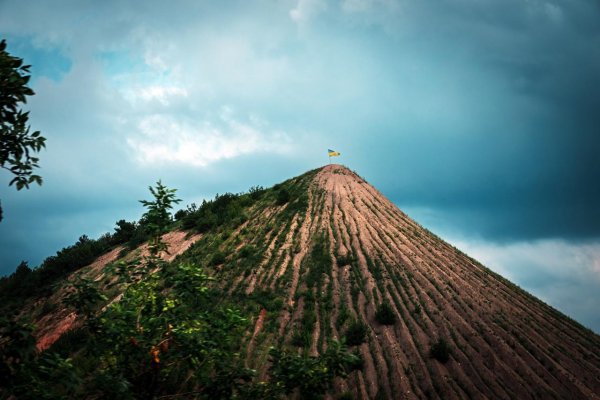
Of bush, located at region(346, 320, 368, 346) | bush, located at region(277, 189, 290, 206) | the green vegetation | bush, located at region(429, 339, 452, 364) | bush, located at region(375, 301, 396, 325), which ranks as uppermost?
bush, located at region(277, 189, 290, 206)

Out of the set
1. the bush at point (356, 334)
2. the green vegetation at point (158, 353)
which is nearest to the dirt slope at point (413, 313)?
the bush at point (356, 334)

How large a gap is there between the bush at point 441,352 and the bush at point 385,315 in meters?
2.22

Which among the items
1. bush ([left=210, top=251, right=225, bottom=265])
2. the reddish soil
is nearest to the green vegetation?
the reddish soil

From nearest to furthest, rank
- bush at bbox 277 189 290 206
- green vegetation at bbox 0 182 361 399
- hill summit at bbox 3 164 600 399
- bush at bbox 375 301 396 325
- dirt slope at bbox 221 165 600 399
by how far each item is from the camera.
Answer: green vegetation at bbox 0 182 361 399, dirt slope at bbox 221 165 600 399, hill summit at bbox 3 164 600 399, bush at bbox 375 301 396 325, bush at bbox 277 189 290 206

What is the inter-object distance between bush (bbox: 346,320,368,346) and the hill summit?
51 millimetres

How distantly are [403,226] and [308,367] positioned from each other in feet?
76.0

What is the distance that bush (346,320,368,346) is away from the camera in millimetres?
14789

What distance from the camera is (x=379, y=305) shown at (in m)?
17.1

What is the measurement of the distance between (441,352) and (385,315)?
9.44 feet

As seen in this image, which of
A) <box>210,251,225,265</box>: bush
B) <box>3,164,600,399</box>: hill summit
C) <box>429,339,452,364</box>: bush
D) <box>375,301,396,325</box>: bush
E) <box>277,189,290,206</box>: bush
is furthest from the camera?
<box>277,189,290,206</box>: bush

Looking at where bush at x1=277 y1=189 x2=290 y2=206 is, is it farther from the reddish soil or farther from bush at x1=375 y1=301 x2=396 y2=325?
bush at x1=375 y1=301 x2=396 y2=325

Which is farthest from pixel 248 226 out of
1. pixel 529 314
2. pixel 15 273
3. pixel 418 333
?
pixel 15 273

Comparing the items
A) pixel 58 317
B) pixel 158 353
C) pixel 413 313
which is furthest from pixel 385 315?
pixel 58 317

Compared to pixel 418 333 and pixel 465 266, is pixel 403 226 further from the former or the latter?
pixel 418 333
